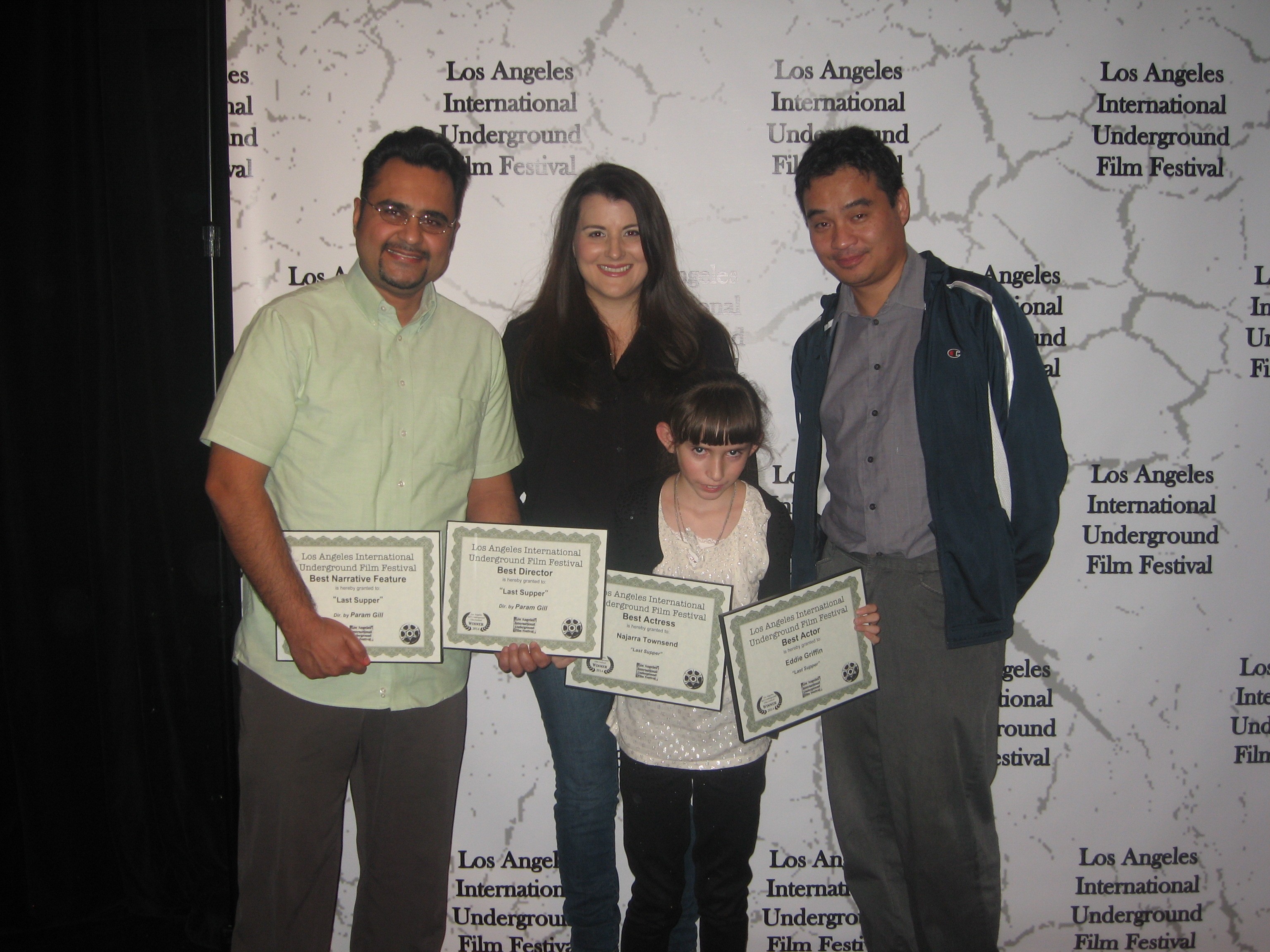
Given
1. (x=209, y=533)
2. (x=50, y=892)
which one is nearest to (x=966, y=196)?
(x=209, y=533)

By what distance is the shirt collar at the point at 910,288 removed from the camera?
72.3 inches

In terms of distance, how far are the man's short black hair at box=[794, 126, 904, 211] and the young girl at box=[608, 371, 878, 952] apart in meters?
0.57

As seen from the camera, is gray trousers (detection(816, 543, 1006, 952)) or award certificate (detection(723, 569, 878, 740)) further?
gray trousers (detection(816, 543, 1006, 952))

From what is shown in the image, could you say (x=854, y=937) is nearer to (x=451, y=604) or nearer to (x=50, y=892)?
(x=451, y=604)

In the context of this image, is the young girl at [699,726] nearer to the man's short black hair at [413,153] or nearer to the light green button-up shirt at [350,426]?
the light green button-up shirt at [350,426]

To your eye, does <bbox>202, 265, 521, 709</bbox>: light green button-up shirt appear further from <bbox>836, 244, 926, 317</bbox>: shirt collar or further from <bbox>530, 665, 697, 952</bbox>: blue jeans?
<bbox>836, 244, 926, 317</bbox>: shirt collar

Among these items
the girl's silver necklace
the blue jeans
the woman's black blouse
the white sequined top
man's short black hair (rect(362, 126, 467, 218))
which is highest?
→ man's short black hair (rect(362, 126, 467, 218))

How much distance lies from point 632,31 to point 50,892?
10.9 feet

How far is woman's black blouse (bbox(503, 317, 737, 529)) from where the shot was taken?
6.18ft

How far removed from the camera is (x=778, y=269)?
91.0 inches

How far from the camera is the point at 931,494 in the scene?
1758 mm

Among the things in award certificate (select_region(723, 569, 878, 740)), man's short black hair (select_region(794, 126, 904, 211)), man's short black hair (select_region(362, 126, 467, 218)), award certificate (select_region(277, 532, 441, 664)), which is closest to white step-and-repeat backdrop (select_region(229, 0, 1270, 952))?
man's short black hair (select_region(794, 126, 904, 211))

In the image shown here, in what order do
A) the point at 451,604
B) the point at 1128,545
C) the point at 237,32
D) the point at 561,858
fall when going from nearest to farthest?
the point at 451,604, the point at 561,858, the point at 237,32, the point at 1128,545

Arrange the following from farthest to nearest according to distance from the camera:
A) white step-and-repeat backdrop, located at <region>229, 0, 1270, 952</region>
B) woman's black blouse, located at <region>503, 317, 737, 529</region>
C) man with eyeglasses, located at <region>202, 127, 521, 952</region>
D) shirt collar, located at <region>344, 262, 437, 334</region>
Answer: white step-and-repeat backdrop, located at <region>229, 0, 1270, 952</region> → woman's black blouse, located at <region>503, 317, 737, 529</region> → shirt collar, located at <region>344, 262, 437, 334</region> → man with eyeglasses, located at <region>202, 127, 521, 952</region>
